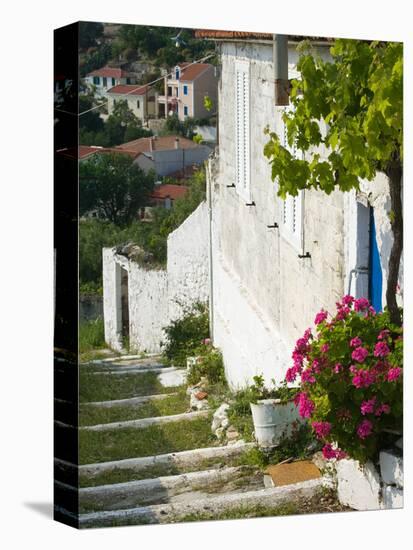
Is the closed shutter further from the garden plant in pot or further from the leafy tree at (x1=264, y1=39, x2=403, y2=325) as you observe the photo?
the garden plant in pot

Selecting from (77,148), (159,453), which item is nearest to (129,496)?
(159,453)

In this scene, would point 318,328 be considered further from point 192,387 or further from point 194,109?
point 194,109

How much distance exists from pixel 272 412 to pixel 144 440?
87 centimetres

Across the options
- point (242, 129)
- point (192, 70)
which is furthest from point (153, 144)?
point (242, 129)

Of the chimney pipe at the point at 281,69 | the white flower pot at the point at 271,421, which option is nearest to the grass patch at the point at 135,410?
the white flower pot at the point at 271,421

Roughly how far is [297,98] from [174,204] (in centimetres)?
102

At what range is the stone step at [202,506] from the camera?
6.86 m

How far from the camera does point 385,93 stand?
712 cm

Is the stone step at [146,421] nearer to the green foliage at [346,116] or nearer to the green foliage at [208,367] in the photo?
the green foliage at [208,367]

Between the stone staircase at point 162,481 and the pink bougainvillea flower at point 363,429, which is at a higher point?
the pink bougainvillea flower at point 363,429

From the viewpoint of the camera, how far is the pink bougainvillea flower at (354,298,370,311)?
7352 mm

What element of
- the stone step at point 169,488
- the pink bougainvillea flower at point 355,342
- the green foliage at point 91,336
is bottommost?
the stone step at point 169,488

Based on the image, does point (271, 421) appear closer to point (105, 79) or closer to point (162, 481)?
point (162, 481)

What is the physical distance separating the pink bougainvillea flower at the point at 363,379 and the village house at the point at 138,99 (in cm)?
198
